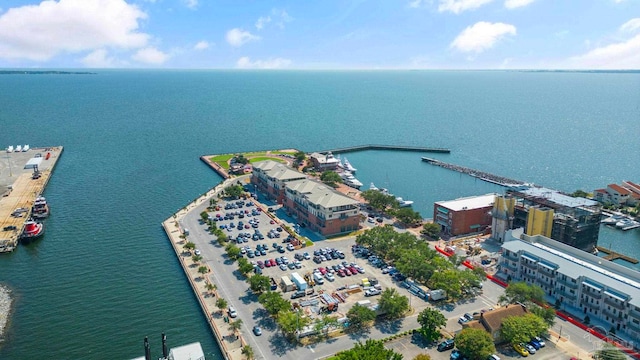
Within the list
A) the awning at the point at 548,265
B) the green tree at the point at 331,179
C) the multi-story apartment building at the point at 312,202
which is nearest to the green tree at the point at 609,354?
the awning at the point at 548,265

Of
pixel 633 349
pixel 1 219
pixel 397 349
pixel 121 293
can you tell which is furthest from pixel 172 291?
pixel 633 349

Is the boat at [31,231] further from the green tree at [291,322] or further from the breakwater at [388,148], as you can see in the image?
the breakwater at [388,148]

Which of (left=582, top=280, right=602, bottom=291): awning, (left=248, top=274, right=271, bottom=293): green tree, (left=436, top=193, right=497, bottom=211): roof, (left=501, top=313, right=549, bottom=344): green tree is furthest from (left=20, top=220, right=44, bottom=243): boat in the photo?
(left=582, top=280, right=602, bottom=291): awning

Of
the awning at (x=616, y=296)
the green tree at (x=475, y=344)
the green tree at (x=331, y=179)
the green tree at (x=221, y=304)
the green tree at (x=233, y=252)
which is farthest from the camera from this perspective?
the green tree at (x=331, y=179)

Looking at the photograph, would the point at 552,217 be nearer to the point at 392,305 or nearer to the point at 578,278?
the point at 578,278

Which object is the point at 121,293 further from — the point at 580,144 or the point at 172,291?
the point at 580,144

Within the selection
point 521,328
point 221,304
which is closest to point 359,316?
point 221,304
